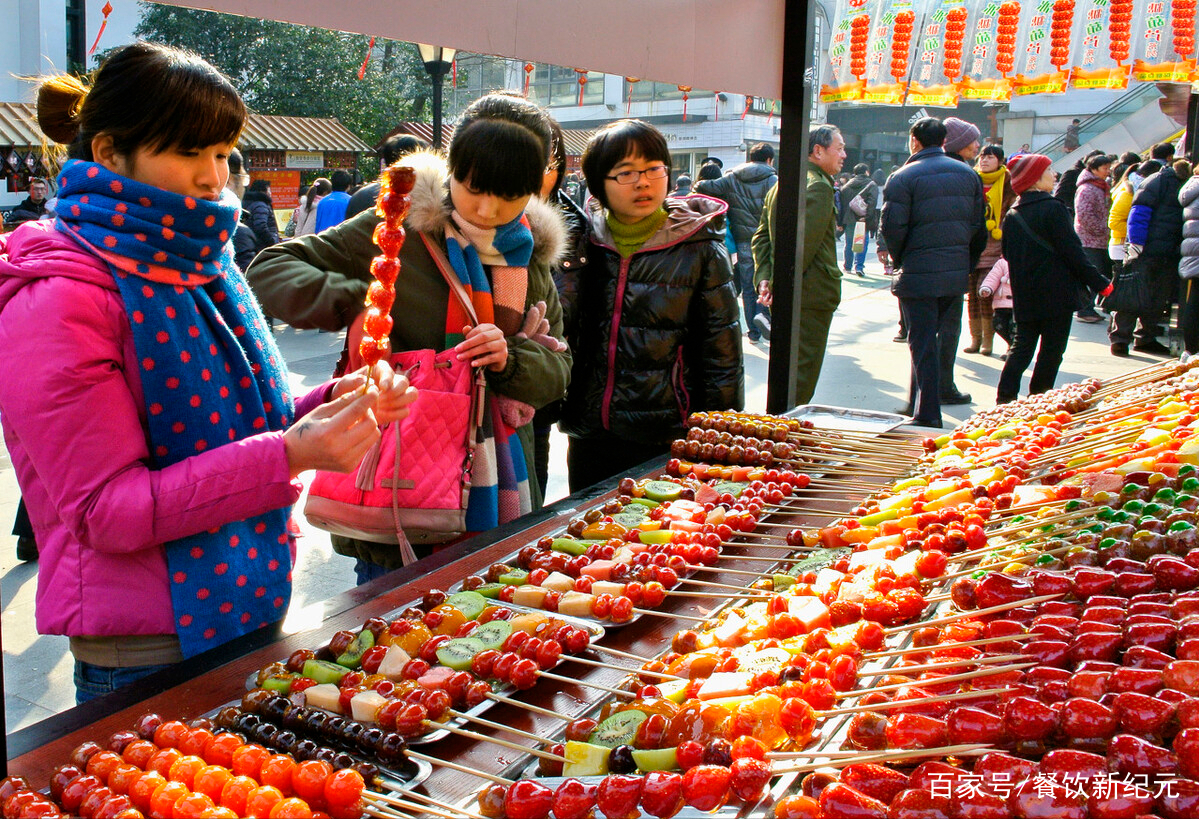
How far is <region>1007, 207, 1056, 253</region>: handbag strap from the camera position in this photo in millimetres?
7473

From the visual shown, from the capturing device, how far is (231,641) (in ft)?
Result: 6.30

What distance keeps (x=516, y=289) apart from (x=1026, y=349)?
6060mm

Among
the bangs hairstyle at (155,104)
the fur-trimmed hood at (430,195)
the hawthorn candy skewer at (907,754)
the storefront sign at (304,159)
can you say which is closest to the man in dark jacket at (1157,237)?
the fur-trimmed hood at (430,195)

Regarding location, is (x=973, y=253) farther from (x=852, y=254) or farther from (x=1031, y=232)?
(x=852, y=254)

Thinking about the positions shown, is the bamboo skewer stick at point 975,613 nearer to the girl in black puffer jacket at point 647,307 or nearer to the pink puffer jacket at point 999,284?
the girl in black puffer jacket at point 647,307

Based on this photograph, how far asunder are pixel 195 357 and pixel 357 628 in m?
0.65

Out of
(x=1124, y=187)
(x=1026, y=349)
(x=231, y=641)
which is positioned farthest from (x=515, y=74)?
(x=231, y=641)

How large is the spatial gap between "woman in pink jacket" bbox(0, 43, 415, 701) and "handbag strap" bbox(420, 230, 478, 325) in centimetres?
87

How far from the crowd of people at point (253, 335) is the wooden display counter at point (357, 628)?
119 millimetres

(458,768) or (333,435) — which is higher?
(333,435)

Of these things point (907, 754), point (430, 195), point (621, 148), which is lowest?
point (907, 754)

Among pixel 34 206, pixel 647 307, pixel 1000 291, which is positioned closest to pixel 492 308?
pixel 647 307

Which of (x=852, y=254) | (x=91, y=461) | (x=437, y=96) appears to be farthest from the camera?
(x=852, y=254)

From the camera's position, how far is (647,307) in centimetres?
385
